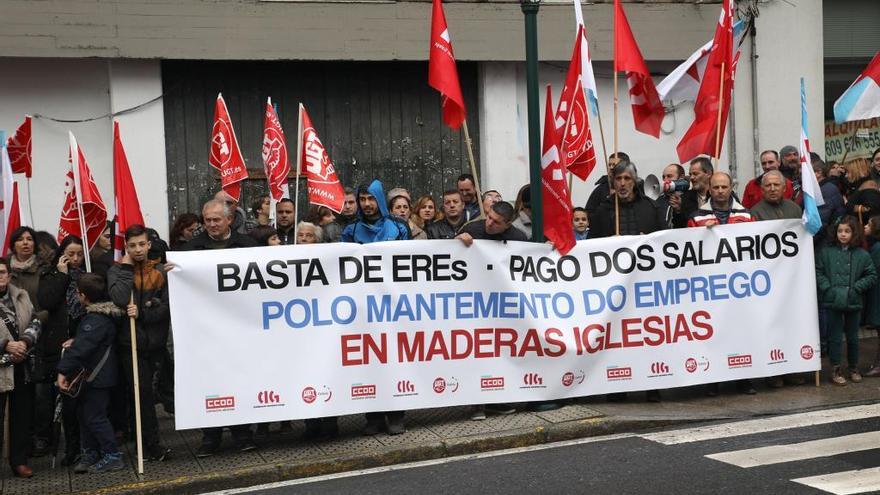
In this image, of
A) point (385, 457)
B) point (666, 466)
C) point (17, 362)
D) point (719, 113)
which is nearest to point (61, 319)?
point (17, 362)

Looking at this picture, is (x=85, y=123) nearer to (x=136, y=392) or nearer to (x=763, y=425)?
(x=136, y=392)

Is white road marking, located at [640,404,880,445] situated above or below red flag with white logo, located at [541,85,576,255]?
below

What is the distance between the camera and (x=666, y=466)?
7.57 metres

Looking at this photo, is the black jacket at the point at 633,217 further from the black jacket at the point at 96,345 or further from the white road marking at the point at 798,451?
the black jacket at the point at 96,345

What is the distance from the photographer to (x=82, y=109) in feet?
42.5

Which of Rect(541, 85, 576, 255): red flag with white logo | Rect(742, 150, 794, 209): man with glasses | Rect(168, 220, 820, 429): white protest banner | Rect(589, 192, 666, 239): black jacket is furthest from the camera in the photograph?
Rect(742, 150, 794, 209): man with glasses

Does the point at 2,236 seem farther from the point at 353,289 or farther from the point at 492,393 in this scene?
the point at 492,393

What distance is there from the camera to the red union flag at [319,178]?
31.3 feet

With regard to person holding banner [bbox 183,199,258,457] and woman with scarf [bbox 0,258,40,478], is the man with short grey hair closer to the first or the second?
person holding banner [bbox 183,199,258,457]

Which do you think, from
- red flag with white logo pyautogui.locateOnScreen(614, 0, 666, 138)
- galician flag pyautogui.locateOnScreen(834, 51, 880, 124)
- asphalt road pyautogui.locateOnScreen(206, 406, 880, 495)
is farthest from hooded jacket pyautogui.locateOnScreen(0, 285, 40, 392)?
galician flag pyautogui.locateOnScreen(834, 51, 880, 124)

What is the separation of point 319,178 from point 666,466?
12.2 ft

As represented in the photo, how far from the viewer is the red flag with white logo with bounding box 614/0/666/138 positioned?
10.8m

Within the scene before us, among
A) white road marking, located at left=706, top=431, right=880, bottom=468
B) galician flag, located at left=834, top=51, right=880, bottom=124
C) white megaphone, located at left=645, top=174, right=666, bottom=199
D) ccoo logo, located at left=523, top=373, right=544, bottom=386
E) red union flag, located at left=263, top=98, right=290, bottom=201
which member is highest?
galician flag, located at left=834, top=51, right=880, bottom=124

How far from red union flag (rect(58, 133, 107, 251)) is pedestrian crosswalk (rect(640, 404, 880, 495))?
4.54 m
